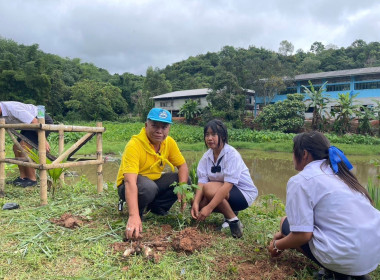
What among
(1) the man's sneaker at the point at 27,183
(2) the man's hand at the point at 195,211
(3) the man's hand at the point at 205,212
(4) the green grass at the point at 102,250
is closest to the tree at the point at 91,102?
(1) the man's sneaker at the point at 27,183

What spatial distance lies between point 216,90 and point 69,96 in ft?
59.3

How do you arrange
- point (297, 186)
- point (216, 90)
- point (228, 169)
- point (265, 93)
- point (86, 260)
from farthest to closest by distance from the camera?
point (265, 93)
point (216, 90)
point (228, 169)
point (86, 260)
point (297, 186)

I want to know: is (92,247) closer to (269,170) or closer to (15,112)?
(15,112)

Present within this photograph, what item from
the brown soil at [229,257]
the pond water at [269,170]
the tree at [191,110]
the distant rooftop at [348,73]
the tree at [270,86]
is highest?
the distant rooftop at [348,73]

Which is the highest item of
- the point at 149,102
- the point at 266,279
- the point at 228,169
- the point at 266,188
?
the point at 149,102

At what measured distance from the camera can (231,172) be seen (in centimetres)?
260

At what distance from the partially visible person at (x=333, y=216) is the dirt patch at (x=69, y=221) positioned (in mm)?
1816

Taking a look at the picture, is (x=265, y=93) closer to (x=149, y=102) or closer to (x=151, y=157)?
(x=149, y=102)

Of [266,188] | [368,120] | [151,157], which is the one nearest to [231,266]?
[151,157]

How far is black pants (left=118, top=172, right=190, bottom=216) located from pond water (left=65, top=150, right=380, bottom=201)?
2237 mm

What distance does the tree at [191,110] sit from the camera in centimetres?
2814

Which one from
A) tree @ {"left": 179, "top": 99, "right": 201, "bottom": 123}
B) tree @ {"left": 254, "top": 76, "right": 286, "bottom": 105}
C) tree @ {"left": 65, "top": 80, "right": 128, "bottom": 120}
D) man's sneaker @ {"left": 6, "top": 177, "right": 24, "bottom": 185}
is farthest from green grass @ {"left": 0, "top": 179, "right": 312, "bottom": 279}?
tree @ {"left": 65, "top": 80, "right": 128, "bottom": 120}

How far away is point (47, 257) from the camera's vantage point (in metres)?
2.10

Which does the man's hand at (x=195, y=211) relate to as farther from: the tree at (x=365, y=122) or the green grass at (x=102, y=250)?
the tree at (x=365, y=122)
